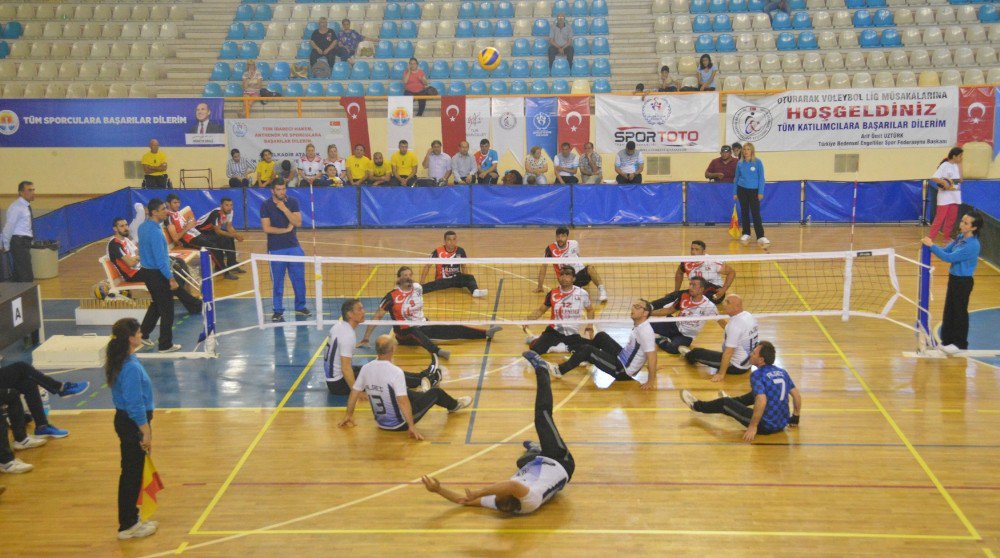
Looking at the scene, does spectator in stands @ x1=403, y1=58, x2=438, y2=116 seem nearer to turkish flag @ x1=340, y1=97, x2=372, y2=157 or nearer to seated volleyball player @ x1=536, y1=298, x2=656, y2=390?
turkish flag @ x1=340, y1=97, x2=372, y2=157

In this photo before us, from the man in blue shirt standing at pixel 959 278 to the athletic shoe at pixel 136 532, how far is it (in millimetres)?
10017

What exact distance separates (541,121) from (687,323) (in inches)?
540

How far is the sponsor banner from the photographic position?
26641mm

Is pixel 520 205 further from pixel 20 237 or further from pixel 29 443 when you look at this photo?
pixel 29 443

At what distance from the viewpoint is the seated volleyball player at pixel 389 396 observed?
1077cm

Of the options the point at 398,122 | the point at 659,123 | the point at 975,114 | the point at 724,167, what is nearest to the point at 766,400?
the point at 724,167

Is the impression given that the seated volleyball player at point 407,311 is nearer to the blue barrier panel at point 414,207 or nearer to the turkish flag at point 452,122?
the blue barrier panel at point 414,207

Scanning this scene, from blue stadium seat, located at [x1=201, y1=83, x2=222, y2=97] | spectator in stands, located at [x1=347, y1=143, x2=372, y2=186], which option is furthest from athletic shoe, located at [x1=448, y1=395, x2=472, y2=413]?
blue stadium seat, located at [x1=201, y1=83, x2=222, y2=97]

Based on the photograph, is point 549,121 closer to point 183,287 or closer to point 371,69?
point 371,69

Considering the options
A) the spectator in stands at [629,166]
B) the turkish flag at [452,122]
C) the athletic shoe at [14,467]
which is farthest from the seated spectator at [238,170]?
the athletic shoe at [14,467]

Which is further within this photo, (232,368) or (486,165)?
(486,165)

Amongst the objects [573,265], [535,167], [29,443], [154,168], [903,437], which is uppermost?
[154,168]

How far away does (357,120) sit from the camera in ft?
87.9

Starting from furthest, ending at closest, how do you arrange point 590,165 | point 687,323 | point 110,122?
point 110,122, point 590,165, point 687,323
